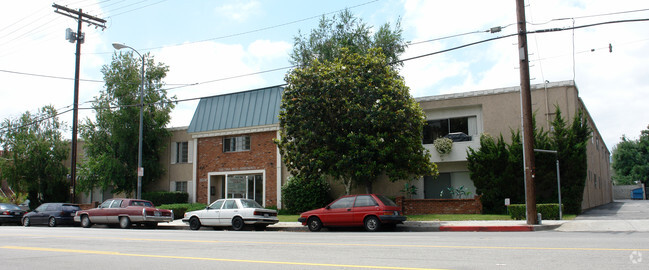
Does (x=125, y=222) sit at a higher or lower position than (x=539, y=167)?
lower

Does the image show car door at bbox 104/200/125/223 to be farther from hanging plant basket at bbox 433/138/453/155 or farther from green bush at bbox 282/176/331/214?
hanging plant basket at bbox 433/138/453/155

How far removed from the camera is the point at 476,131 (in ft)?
85.9

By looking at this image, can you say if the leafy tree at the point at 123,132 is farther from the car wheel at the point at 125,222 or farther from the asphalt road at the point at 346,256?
the asphalt road at the point at 346,256

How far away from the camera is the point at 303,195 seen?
1096 inches

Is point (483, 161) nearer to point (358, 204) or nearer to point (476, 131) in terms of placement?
point (476, 131)

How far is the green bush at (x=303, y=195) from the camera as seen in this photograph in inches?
1091

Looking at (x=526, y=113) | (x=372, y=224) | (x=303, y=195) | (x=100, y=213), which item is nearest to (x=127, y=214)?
(x=100, y=213)

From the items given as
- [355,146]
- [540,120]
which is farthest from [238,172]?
[540,120]

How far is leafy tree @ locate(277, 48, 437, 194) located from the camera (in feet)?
69.8

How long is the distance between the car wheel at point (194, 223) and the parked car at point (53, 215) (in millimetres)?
8961

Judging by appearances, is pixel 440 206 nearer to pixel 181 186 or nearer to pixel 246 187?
pixel 246 187

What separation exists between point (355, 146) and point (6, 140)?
29.1 m

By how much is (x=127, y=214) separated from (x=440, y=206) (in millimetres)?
14242

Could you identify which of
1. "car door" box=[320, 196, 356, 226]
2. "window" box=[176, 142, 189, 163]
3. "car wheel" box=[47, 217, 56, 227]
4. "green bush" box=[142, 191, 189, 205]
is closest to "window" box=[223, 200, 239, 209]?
"car door" box=[320, 196, 356, 226]
